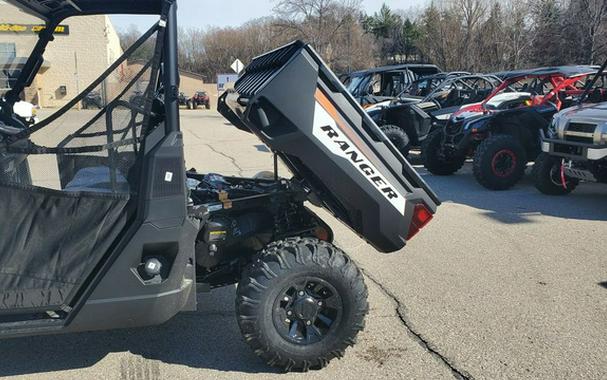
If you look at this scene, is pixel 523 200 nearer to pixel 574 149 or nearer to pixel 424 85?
pixel 574 149

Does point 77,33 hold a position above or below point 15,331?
above

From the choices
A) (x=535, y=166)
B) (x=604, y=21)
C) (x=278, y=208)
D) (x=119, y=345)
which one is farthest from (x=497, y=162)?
(x=604, y=21)

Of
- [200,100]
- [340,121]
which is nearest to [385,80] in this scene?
[340,121]

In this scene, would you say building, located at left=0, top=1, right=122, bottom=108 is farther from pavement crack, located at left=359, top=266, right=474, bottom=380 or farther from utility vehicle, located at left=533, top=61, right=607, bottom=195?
utility vehicle, located at left=533, top=61, right=607, bottom=195

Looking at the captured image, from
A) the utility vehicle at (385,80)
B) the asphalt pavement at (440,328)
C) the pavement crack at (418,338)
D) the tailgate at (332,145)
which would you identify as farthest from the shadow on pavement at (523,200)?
the utility vehicle at (385,80)

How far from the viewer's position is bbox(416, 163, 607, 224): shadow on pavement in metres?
7.40

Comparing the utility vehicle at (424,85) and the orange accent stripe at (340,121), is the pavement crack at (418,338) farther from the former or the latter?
→ the utility vehicle at (424,85)

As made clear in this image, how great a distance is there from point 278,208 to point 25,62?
1992 millimetres

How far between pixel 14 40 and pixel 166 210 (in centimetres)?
168

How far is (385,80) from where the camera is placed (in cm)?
1569

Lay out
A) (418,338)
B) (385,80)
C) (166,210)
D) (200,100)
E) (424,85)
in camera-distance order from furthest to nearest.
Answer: (200,100) → (385,80) → (424,85) → (418,338) → (166,210)

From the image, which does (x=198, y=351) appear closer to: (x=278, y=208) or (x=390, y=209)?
(x=278, y=208)

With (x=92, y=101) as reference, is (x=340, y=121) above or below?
below

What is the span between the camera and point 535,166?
28.8ft
